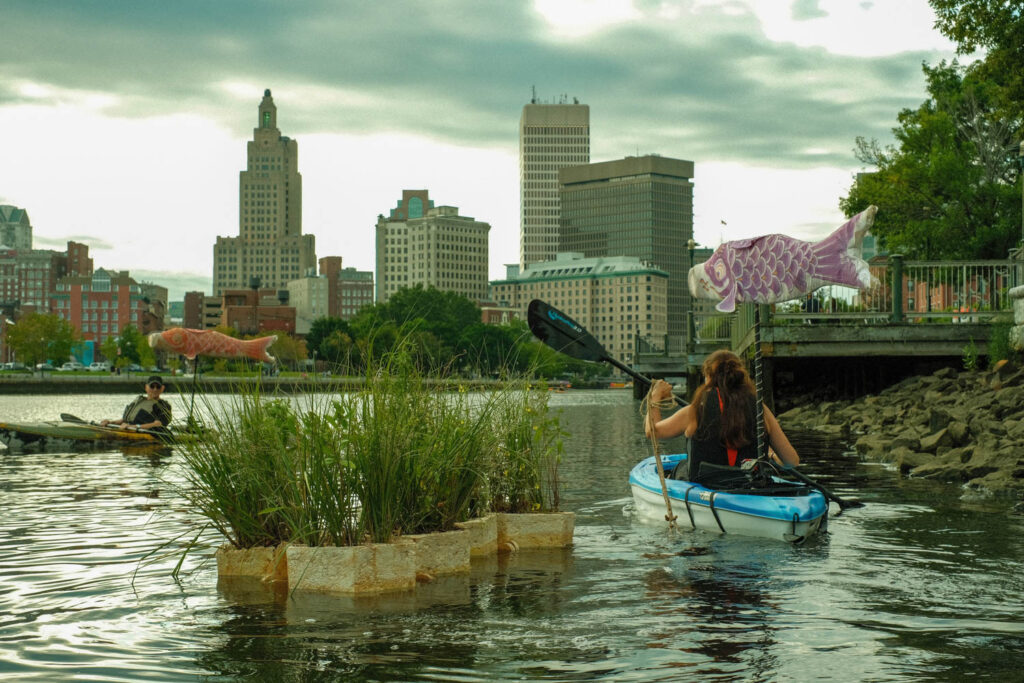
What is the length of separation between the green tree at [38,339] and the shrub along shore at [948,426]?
112 meters

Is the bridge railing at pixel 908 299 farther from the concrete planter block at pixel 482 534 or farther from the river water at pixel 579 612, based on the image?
the concrete planter block at pixel 482 534

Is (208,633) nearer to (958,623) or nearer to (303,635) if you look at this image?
(303,635)

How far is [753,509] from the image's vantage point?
1000 cm

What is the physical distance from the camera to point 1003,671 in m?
5.86

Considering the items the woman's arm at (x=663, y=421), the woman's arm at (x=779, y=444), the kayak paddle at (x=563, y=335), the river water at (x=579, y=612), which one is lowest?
the river water at (x=579, y=612)

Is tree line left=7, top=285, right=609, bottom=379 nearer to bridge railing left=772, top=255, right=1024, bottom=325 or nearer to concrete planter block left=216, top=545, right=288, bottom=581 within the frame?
bridge railing left=772, top=255, right=1024, bottom=325

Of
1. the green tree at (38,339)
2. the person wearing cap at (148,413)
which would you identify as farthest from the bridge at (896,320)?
the green tree at (38,339)

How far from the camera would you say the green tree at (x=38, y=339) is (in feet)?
402

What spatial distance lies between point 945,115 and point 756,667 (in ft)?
127

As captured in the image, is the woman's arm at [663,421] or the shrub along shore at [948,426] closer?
the woman's arm at [663,421]

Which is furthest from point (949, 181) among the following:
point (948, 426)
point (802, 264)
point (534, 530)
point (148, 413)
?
point (534, 530)

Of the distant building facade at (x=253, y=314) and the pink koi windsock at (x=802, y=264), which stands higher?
the distant building facade at (x=253, y=314)

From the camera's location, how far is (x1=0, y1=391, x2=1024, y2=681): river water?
607 cm

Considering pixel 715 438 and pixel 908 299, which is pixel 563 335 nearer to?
pixel 715 438
